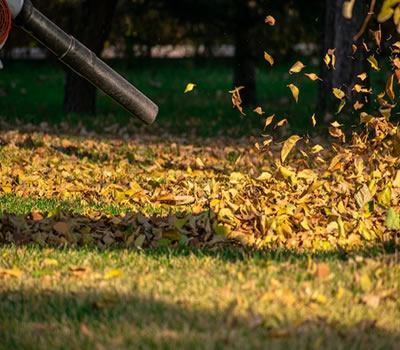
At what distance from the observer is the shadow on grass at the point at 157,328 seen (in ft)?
8.84

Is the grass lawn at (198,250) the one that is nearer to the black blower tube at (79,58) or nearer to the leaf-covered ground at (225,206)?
the leaf-covered ground at (225,206)

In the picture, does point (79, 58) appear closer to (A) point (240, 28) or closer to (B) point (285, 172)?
(B) point (285, 172)

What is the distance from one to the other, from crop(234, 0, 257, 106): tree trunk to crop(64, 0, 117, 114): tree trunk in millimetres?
2870

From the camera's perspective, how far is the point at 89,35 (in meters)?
13.1

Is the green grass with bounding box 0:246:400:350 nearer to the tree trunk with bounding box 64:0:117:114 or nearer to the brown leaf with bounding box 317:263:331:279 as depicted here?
the brown leaf with bounding box 317:263:331:279

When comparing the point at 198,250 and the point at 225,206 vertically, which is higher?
the point at 225,206

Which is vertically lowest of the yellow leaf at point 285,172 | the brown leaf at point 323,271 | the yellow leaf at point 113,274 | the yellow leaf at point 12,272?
the yellow leaf at point 12,272

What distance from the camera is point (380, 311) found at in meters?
3.11

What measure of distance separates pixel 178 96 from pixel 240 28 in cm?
361

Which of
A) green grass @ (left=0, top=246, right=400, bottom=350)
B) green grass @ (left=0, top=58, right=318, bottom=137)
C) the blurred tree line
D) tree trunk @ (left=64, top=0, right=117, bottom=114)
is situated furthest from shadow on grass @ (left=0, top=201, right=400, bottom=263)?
tree trunk @ (left=64, top=0, right=117, bottom=114)

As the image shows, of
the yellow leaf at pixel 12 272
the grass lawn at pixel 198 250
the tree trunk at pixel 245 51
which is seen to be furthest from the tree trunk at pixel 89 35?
the yellow leaf at pixel 12 272

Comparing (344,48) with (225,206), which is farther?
(344,48)

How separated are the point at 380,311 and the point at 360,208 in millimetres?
1611

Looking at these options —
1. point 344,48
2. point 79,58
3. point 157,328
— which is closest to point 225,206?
point 79,58
